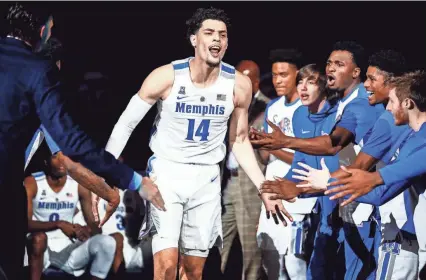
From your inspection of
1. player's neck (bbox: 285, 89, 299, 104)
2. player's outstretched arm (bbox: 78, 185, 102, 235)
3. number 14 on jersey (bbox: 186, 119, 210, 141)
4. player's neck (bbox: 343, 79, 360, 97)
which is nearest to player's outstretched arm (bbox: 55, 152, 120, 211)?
number 14 on jersey (bbox: 186, 119, 210, 141)

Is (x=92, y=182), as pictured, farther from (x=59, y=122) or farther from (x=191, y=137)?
(x=191, y=137)

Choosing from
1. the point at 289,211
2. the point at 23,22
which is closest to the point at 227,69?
the point at 289,211

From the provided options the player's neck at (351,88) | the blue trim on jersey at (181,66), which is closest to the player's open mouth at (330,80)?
the player's neck at (351,88)

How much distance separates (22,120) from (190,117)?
1.71m

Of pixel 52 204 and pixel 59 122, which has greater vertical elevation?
pixel 59 122

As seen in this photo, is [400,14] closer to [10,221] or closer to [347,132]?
[347,132]

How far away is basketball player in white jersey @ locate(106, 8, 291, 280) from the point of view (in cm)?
598

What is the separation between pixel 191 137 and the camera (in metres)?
6.04

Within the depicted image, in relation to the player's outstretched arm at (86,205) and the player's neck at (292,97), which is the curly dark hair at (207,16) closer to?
the player's neck at (292,97)

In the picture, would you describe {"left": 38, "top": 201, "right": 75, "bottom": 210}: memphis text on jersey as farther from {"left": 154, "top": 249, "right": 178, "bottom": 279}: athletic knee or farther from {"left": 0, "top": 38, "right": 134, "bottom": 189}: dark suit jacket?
{"left": 0, "top": 38, "right": 134, "bottom": 189}: dark suit jacket

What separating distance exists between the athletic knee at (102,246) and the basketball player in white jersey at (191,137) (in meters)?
→ 1.60

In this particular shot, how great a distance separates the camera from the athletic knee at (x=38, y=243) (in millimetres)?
7414

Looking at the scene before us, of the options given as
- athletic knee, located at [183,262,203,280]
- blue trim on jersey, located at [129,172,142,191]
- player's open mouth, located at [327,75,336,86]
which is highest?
player's open mouth, located at [327,75,336,86]

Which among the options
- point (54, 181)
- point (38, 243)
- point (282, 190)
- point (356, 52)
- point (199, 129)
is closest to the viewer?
point (282, 190)
